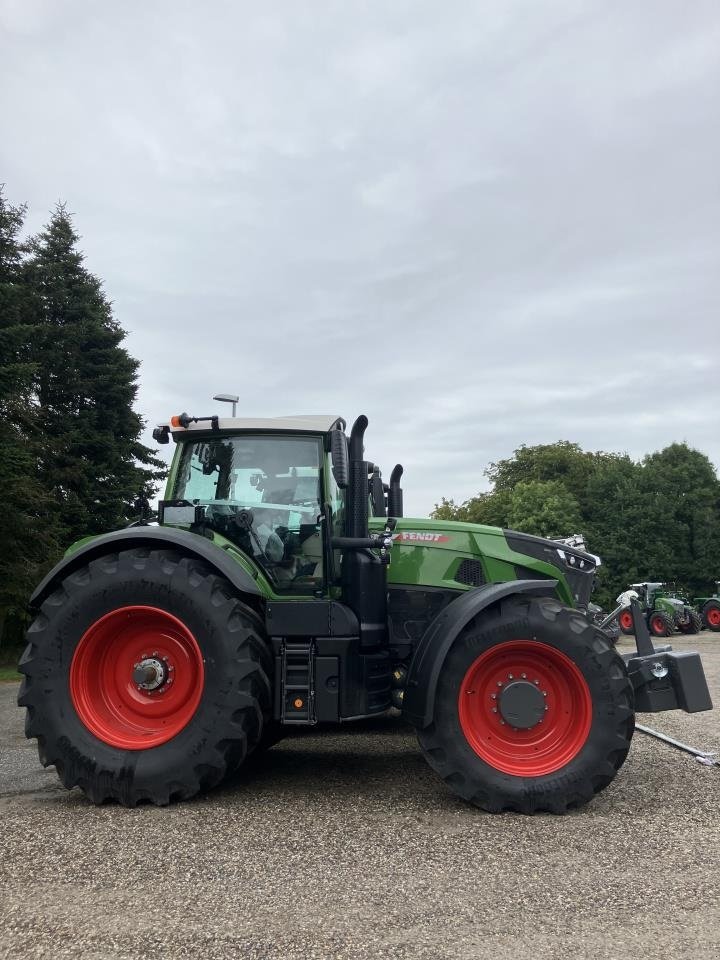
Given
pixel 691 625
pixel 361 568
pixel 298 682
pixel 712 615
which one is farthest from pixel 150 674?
pixel 712 615

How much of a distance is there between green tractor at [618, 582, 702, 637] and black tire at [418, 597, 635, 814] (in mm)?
18866


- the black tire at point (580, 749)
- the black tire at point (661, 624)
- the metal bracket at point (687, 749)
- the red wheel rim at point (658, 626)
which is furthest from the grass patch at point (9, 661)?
the red wheel rim at point (658, 626)

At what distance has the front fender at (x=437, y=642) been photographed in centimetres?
425

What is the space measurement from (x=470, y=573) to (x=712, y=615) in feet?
77.0

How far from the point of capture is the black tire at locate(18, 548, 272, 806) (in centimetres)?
428

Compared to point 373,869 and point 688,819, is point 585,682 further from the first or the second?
point 373,869

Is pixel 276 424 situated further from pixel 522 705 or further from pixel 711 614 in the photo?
pixel 711 614

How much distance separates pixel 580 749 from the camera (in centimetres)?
425

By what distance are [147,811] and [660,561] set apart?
39143 millimetres

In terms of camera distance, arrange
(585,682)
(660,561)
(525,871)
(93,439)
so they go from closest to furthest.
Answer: (525,871)
(585,682)
(93,439)
(660,561)

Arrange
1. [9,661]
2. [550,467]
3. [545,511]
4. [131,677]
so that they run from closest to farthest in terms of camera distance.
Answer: [131,677]
[9,661]
[545,511]
[550,467]

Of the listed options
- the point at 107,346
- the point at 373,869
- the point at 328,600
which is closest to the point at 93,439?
the point at 107,346

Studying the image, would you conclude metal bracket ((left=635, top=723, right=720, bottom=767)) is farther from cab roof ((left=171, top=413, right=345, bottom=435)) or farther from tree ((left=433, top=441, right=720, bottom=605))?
tree ((left=433, top=441, right=720, bottom=605))

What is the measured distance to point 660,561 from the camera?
39344mm
